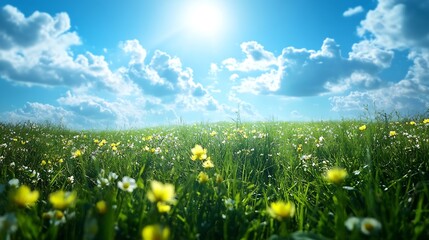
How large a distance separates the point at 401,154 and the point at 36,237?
3.65m

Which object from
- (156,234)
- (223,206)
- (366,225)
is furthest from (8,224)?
(366,225)

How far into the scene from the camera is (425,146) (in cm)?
369

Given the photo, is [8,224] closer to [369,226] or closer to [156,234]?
[156,234]

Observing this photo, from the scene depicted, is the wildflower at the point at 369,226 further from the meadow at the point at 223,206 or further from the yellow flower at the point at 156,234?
the yellow flower at the point at 156,234

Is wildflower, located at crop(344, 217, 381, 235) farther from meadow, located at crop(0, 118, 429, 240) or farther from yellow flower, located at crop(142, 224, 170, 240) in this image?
yellow flower, located at crop(142, 224, 170, 240)

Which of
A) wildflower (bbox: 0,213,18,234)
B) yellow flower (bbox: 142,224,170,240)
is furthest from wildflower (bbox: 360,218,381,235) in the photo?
wildflower (bbox: 0,213,18,234)

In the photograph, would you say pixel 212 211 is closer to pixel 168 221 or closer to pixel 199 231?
pixel 199 231

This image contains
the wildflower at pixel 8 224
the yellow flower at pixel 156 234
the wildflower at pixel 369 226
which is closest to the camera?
the yellow flower at pixel 156 234

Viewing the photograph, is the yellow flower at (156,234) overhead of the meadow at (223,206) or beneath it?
overhead

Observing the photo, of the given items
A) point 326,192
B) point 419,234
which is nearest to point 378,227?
point 419,234

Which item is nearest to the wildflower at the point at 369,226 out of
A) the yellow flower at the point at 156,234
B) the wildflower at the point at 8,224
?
the yellow flower at the point at 156,234

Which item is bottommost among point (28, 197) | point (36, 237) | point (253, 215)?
point (253, 215)

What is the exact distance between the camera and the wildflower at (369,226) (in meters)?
1.59

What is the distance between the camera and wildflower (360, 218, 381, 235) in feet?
5.21
